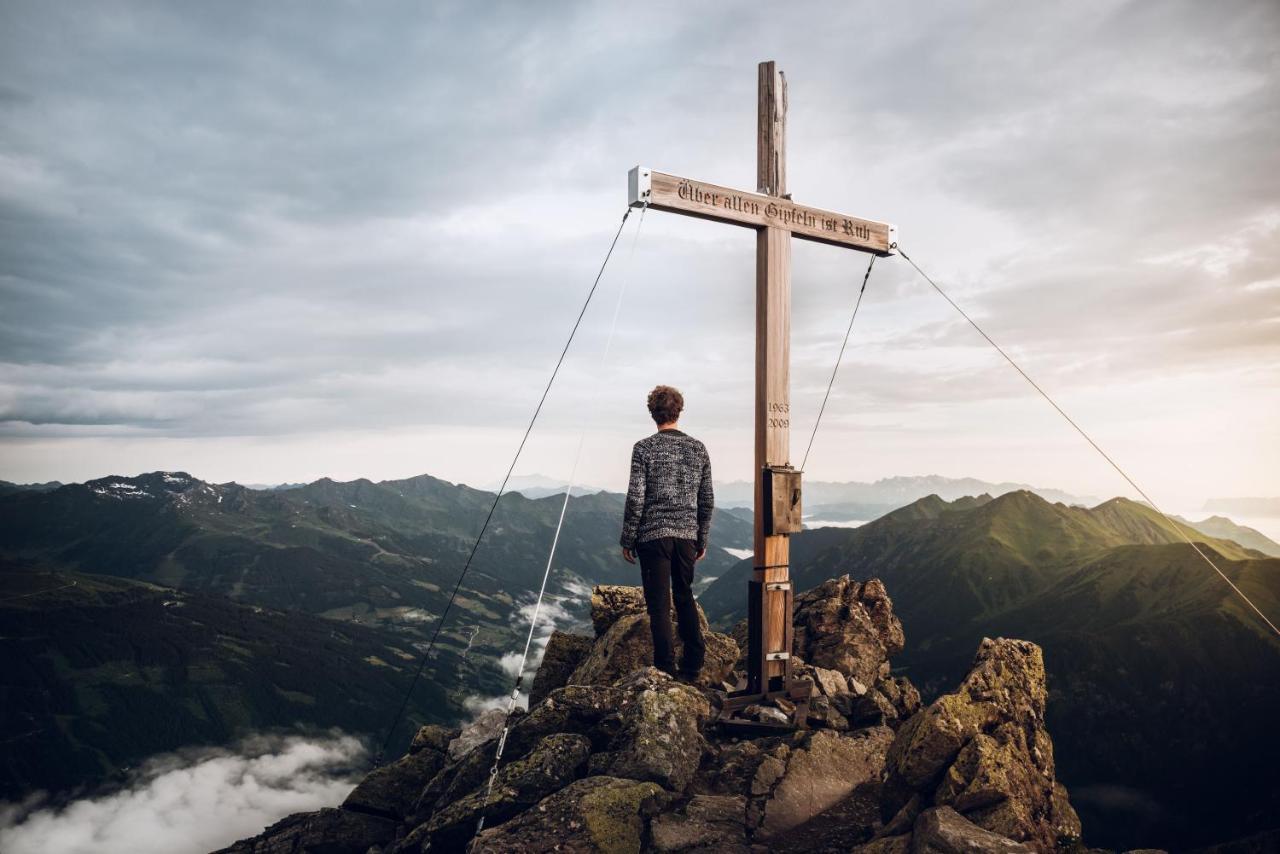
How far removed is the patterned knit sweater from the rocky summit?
2.53 meters

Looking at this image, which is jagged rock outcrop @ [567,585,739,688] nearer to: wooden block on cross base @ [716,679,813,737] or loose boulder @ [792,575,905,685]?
wooden block on cross base @ [716,679,813,737]

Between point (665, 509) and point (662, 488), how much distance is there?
335 mm

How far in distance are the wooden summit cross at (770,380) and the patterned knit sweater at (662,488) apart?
1.37 metres

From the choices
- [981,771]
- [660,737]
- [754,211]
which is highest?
[754,211]

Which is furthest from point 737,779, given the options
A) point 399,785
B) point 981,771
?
point 399,785

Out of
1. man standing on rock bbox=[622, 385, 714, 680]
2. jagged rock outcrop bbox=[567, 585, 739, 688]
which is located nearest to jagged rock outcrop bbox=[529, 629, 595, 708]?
jagged rock outcrop bbox=[567, 585, 739, 688]

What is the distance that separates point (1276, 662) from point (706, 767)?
254 meters

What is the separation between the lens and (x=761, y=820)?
9188mm

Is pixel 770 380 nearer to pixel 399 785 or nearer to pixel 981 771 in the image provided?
pixel 981 771

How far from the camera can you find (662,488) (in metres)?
11.5

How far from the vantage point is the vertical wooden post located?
1246 cm

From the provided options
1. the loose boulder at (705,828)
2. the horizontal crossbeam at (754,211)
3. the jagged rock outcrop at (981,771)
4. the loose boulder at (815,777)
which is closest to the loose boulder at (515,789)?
the loose boulder at (705,828)

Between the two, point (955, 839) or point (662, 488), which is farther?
point (662, 488)

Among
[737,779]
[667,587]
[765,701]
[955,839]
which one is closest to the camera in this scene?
[955,839]
